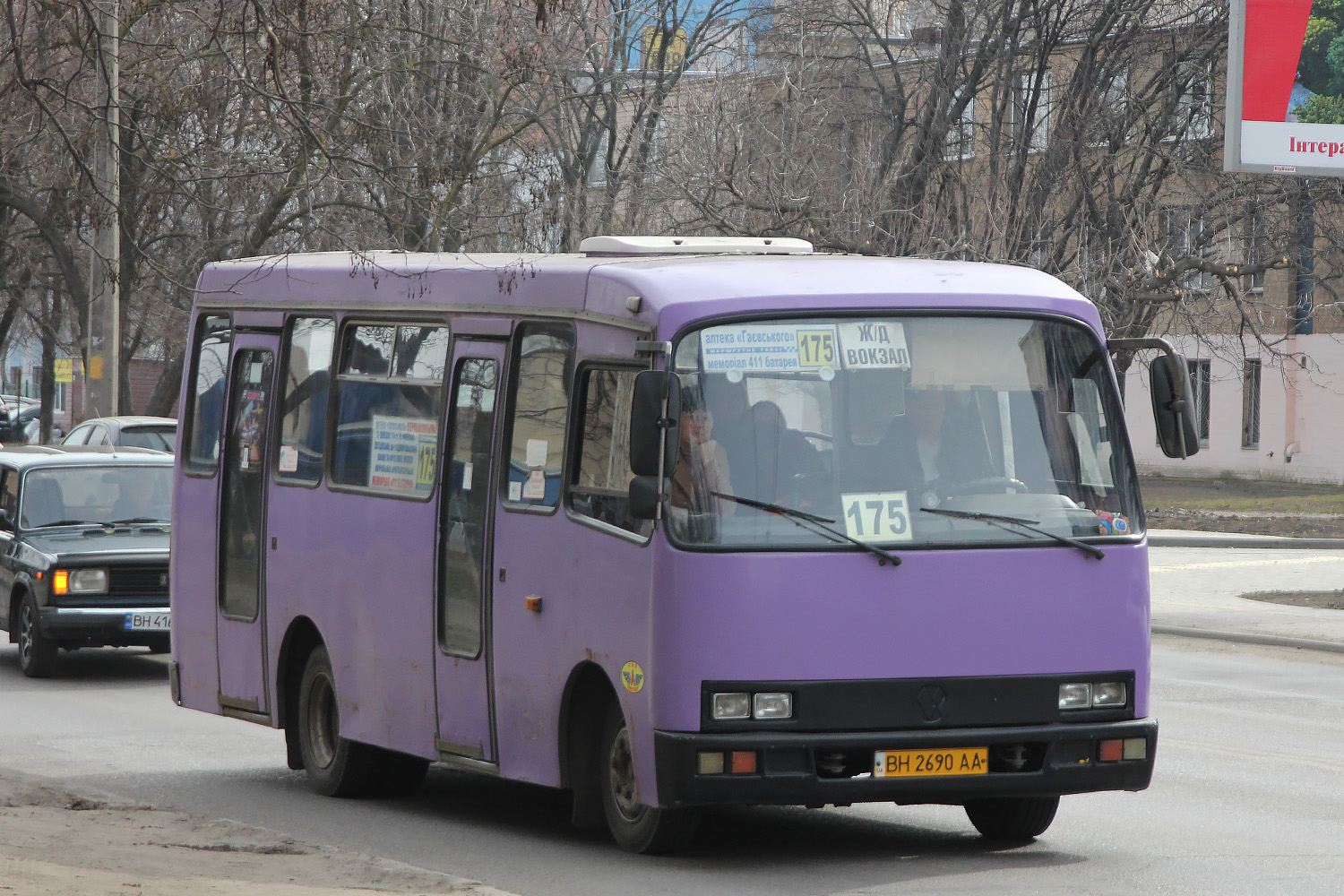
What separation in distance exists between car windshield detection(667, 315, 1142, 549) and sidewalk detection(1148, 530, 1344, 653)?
428 inches

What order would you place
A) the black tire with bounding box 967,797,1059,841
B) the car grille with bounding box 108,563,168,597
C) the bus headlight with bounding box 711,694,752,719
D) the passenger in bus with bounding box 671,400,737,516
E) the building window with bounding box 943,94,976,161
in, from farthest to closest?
the building window with bounding box 943,94,976,161
the car grille with bounding box 108,563,168,597
the black tire with bounding box 967,797,1059,841
the passenger in bus with bounding box 671,400,737,516
the bus headlight with bounding box 711,694,752,719

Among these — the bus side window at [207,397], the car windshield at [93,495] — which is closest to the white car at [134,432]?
the car windshield at [93,495]

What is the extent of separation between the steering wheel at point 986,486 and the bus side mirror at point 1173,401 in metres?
0.77

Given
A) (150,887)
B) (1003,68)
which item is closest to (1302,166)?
(1003,68)

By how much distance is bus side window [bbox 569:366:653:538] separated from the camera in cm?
844

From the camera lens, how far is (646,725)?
26.3 ft

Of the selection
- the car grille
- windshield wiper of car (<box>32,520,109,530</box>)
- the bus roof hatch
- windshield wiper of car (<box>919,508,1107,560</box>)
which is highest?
the bus roof hatch

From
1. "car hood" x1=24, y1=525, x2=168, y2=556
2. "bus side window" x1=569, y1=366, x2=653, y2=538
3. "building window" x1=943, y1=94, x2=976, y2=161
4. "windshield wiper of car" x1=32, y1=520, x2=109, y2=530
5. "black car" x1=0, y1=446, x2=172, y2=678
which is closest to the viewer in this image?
"bus side window" x1=569, y1=366, x2=653, y2=538

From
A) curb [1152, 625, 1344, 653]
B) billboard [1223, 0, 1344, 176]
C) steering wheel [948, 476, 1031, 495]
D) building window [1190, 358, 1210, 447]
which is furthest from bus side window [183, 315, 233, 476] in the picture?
building window [1190, 358, 1210, 447]

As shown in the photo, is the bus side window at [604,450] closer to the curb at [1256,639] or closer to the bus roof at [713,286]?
the bus roof at [713,286]

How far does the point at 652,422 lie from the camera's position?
779cm

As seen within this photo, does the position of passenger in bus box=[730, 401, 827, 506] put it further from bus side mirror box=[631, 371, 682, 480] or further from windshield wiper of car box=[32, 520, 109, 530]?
windshield wiper of car box=[32, 520, 109, 530]

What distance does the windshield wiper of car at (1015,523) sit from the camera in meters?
8.25

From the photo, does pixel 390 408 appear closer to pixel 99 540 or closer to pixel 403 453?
pixel 403 453
